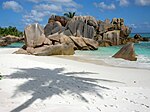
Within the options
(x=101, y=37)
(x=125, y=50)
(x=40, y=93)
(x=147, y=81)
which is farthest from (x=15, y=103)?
(x=101, y=37)

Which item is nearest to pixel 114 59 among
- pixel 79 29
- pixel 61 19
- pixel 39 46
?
pixel 39 46

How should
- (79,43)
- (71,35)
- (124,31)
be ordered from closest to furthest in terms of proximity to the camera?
1. (79,43)
2. (71,35)
3. (124,31)

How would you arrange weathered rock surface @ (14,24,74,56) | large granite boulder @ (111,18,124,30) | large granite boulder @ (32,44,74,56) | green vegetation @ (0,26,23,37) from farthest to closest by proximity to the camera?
green vegetation @ (0,26,23,37) < large granite boulder @ (111,18,124,30) < weathered rock surface @ (14,24,74,56) < large granite boulder @ (32,44,74,56)

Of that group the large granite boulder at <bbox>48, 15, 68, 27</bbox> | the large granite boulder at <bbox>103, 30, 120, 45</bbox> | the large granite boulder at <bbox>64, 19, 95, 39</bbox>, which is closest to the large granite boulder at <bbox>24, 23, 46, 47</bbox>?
the large granite boulder at <bbox>64, 19, 95, 39</bbox>

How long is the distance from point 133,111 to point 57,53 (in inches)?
797

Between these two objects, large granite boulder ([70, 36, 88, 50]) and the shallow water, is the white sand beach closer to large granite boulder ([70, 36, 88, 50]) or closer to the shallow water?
the shallow water

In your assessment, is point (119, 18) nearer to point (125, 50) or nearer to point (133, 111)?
point (125, 50)

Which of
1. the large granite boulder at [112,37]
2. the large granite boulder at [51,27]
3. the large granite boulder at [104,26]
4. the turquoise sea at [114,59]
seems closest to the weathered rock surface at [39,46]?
the turquoise sea at [114,59]

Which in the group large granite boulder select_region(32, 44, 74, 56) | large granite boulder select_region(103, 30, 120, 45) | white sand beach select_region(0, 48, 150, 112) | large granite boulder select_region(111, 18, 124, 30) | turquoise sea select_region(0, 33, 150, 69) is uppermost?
large granite boulder select_region(111, 18, 124, 30)

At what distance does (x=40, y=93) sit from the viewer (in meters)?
8.76

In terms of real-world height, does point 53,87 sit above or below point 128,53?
below

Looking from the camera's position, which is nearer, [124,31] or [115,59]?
[115,59]

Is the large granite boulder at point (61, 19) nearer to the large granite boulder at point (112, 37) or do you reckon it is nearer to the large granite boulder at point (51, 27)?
the large granite boulder at point (51, 27)

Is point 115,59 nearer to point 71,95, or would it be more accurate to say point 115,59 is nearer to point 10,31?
point 71,95
